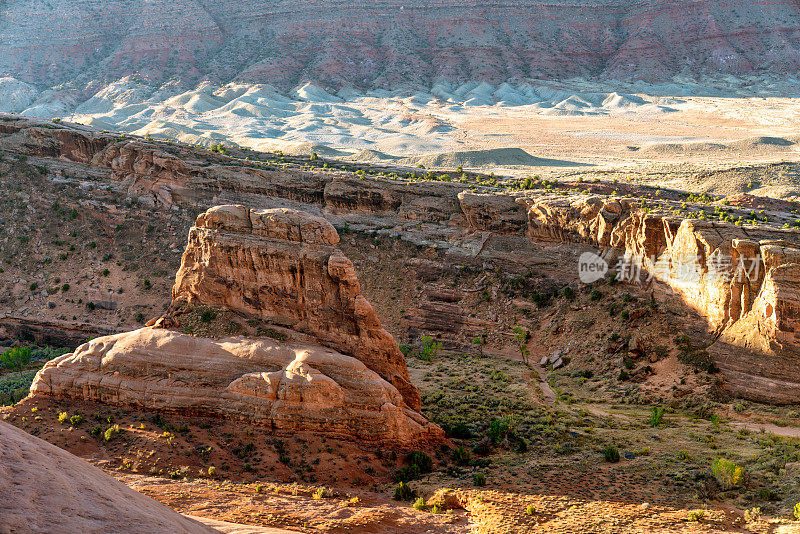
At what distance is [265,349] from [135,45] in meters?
186

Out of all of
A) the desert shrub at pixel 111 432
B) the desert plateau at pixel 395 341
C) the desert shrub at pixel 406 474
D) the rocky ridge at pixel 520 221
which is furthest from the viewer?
the rocky ridge at pixel 520 221

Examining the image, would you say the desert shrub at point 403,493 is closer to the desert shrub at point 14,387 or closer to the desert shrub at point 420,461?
the desert shrub at point 420,461

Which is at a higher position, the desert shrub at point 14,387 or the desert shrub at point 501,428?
the desert shrub at point 501,428

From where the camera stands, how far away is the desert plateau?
19.5m

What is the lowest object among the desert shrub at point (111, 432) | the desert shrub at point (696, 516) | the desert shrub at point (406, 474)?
the desert shrub at point (406, 474)

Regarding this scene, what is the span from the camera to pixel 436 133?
134m

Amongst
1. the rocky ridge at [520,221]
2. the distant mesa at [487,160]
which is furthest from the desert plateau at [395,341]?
the distant mesa at [487,160]

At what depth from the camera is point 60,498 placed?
10375 millimetres

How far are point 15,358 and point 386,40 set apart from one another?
163m

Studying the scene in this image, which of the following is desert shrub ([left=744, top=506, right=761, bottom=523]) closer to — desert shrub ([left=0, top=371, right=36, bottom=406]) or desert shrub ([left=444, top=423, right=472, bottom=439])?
desert shrub ([left=444, top=423, right=472, bottom=439])

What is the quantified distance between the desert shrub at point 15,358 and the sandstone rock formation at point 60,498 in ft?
112

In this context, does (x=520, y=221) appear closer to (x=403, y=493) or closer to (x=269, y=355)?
(x=269, y=355)

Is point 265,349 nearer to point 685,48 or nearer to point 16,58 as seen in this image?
point 685,48

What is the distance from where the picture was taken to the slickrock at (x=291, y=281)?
85.2 feet
